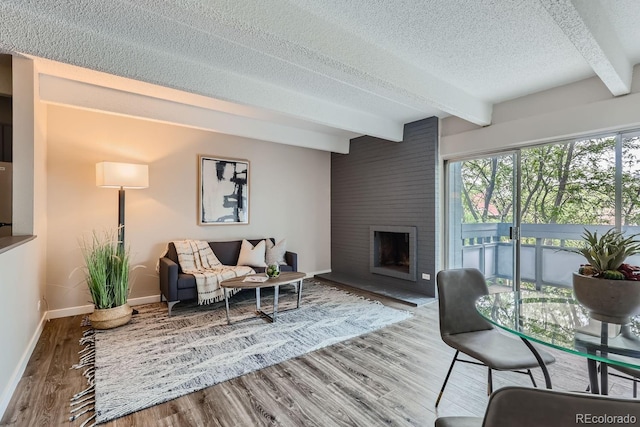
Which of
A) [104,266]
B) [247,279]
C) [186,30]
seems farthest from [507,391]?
[104,266]

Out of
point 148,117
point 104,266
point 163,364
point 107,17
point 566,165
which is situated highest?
point 107,17

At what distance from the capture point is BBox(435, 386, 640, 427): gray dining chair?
62cm

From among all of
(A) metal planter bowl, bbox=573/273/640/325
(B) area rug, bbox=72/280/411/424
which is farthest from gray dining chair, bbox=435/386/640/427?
(B) area rug, bbox=72/280/411/424

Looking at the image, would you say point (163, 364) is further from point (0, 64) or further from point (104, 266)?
point (0, 64)

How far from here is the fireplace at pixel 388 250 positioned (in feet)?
16.7

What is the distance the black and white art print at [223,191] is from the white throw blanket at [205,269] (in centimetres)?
55

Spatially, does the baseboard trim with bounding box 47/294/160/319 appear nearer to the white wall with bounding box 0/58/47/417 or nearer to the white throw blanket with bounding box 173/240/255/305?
the white wall with bounding box 0/58/47/417

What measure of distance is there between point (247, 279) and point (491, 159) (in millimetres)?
3615

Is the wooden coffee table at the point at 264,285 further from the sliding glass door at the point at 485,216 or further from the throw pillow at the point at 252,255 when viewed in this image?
the sliding glass door at the point at 485,216

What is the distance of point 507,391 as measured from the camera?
69cm

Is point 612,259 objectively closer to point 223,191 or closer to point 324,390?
point 324,390

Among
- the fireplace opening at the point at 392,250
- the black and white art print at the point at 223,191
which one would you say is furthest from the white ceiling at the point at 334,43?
the fireplace opening at the point at 392,250

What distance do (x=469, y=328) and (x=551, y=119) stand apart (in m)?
2.78

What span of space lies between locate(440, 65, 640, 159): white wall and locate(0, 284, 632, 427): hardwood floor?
7.56 feet
